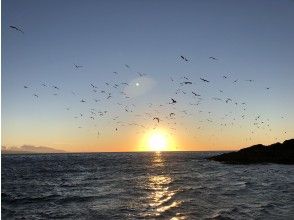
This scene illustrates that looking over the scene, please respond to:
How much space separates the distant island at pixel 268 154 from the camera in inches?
3772

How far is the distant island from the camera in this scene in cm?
Result: 9581

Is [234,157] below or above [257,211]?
above

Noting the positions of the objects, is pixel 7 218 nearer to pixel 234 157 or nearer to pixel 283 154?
pixel 283 154

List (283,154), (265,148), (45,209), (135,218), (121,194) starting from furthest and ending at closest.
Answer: (265,148), (283,154), (121,194), (45,209), (135,218)

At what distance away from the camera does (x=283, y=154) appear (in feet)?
330

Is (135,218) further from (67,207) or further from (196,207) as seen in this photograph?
(67,207)

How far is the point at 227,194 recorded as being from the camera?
3653cm

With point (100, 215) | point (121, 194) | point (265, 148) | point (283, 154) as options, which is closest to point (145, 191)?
point (121, 194)

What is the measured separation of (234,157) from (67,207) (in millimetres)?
96202

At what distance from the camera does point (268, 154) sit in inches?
4240

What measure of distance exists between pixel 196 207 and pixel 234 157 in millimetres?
95053

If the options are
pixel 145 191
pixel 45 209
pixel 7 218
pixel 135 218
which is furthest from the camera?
pixel 145 191

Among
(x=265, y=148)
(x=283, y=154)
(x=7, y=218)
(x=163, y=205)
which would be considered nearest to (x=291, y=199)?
(x=163, y=205)

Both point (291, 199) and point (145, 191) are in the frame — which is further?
point (145, 191)
